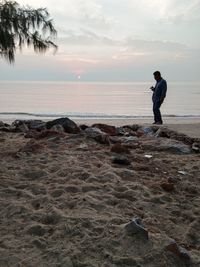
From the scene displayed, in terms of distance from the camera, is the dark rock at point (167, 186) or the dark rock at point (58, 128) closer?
the dark rock at point (167, 186)

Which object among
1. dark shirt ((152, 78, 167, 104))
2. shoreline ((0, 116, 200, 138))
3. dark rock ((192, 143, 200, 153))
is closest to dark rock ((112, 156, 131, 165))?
dark rock ((192, 143, 200, 153))

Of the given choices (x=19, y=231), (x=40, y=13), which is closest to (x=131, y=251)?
(x=19, y=231)

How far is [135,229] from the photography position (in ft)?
10.8

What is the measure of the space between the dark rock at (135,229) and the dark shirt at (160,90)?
835cm

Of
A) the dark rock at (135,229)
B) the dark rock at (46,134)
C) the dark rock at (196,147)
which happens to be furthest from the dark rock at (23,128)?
the dark rock at (135,229)

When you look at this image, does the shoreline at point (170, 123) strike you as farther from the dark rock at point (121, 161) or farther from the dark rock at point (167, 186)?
the dark rock at point (167, 186)

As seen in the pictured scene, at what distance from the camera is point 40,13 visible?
7.23 metres

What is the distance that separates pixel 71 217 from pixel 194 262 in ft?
3.93

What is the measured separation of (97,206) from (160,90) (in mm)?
8005

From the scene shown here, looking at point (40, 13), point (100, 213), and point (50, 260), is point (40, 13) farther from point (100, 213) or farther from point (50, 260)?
point (50, 260)

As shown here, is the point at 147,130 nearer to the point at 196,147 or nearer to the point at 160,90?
the point at 196,147

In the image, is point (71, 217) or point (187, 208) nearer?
point (71, 217)

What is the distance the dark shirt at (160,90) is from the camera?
1128 centimetres

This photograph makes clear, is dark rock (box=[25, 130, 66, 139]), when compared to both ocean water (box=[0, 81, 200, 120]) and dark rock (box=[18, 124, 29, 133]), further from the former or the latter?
ocean water (box=[0, 81, 200, 120])
